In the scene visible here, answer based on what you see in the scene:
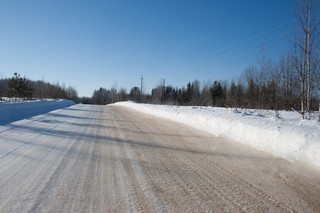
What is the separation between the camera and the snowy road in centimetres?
353

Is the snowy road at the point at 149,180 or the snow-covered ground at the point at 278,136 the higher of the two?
the snow-covered ground at the point at 278,136

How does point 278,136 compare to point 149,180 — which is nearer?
point 149,180

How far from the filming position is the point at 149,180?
4555 millimetres

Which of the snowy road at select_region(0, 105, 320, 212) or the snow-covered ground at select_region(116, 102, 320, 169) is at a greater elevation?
the snow-covered ground at select_region(116, 102, 320, 169)

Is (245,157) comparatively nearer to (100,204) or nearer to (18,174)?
(100,204)

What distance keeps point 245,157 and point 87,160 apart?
3.69 metres

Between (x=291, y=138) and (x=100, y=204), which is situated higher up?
(x=291, y=138)

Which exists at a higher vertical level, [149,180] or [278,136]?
[278,136]

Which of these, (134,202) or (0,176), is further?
(0,176)

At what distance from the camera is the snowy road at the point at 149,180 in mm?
3529

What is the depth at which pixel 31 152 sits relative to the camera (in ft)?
21.8

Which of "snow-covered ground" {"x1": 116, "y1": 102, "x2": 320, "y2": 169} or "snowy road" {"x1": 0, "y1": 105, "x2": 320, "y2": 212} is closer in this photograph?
"snowy road" {"x1": 0, "y1": 105, "x2": 320, "y2": 212}

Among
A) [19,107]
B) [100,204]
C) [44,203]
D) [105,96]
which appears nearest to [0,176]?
A: [44,203]

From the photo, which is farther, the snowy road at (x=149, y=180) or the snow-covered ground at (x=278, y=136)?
the snow-covered ground at (x=278, y=136)
